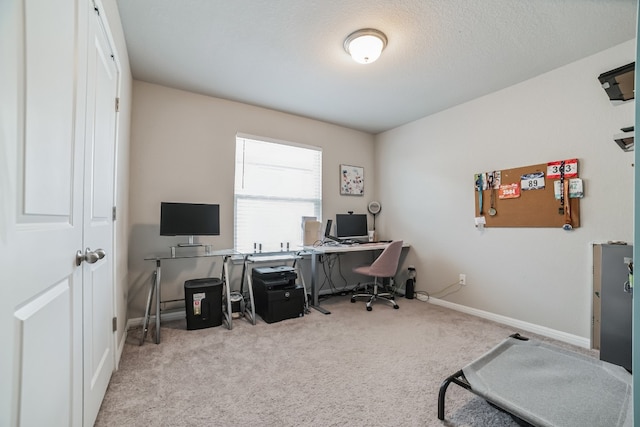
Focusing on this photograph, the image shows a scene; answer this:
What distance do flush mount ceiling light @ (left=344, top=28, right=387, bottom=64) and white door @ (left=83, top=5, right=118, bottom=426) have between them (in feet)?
5.49

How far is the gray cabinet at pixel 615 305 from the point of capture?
1.97m

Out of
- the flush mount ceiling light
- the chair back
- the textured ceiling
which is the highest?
the textured ceiling

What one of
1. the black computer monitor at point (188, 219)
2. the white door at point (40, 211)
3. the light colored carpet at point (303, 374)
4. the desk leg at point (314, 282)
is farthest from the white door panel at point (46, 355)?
the desk leg at point (314, 282)

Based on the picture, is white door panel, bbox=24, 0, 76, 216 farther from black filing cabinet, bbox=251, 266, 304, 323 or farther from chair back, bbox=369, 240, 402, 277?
chair back, bbox=369, 240, 402, 277

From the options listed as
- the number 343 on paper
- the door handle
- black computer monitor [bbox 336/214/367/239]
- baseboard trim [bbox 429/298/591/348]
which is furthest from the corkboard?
the door handle

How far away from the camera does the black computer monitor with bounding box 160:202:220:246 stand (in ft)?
8.96

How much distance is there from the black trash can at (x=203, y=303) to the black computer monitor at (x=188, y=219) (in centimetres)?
54

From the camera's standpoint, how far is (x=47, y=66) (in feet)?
2.72

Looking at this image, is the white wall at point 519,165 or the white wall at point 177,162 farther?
the white wall at point 177,162

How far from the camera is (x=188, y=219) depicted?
2.84 meters

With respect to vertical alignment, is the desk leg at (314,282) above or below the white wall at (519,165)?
below

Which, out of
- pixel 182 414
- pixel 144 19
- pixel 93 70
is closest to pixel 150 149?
pixel 144 19

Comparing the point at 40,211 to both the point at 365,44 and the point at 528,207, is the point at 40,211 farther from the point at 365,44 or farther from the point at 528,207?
the point at 528,207

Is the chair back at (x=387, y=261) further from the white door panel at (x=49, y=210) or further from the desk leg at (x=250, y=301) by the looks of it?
the white door panel at (x=49, y=210)
